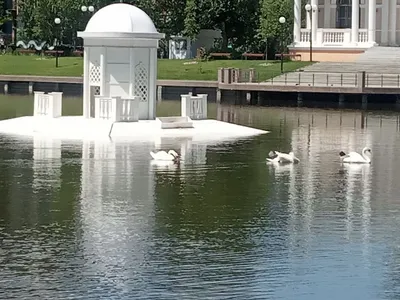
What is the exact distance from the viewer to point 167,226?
20.7m

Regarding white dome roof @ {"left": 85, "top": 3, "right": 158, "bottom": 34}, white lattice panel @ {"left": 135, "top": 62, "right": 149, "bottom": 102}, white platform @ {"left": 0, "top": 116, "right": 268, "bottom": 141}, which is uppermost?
white dome roof @ {"left": 85, "top": 3, "right": 158, "bottom": 34}

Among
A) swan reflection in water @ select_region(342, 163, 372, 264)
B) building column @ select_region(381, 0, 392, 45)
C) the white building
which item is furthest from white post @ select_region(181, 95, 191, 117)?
building column @ select_region(381, 0, 392, 45)

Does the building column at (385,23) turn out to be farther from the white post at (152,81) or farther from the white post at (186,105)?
the white post at (152,81)

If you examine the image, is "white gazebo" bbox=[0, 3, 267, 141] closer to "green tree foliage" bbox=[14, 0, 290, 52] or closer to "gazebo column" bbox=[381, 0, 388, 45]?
"green tree foliage" bbox=[14, 0, 290, 52]

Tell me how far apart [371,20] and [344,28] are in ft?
11.7

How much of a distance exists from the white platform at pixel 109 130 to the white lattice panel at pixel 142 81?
A: 0.94 meters

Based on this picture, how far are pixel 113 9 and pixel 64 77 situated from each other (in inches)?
1126

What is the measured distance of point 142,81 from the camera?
3844cm

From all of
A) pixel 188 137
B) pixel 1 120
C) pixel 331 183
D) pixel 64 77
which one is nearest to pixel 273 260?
pixel 331 183

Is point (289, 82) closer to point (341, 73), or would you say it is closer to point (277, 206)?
point (341, 73)

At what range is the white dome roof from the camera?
3791 cm

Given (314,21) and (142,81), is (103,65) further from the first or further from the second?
(314,21)

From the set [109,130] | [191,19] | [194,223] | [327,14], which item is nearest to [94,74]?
[109,130]

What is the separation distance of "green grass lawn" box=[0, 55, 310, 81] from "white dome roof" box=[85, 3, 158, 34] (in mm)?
24848
